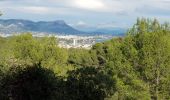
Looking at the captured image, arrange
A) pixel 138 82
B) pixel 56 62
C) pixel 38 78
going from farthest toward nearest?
pixel 56 62 < pixel 138 82 < pixel 38 78

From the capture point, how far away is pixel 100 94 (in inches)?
838

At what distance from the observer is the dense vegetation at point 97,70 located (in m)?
19.8

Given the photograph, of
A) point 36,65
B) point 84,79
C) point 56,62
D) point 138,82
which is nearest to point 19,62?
point 36,65

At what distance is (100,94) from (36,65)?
3.12 meters

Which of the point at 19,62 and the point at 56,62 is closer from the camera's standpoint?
the point at 19,62

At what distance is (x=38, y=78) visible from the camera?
20.0 m

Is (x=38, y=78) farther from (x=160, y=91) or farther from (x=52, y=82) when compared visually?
(x=160, y=91)

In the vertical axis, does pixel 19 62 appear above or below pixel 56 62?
above

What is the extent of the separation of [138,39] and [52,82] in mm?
23194

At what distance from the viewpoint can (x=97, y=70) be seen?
23.1 meters

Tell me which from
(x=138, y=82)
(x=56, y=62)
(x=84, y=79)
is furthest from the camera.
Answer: (x=56, y=62)

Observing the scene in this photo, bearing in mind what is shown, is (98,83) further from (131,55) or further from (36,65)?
(131,55)

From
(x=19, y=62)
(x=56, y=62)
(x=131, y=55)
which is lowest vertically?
(x=56, y=62)

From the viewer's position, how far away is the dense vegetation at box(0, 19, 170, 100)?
1977 cm
